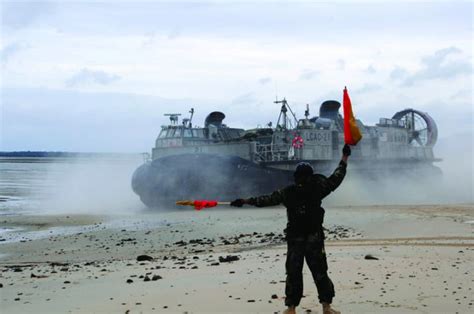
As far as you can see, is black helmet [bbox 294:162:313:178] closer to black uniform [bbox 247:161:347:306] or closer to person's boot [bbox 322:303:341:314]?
black uniform [bbox 247:161:347:306]

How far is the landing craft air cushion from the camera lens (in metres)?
17.3

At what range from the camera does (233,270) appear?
6.14m

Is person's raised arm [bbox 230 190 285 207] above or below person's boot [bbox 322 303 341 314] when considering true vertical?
above

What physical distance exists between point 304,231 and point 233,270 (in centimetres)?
188

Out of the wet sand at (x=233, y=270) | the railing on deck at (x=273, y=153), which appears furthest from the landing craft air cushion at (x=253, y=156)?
the wet sand at (x=233, y=270)

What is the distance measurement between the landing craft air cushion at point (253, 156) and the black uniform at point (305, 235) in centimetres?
1277

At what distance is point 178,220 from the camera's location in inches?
555

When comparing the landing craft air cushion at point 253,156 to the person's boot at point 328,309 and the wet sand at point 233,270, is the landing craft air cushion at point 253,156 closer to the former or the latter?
the wet sand at point 233,270

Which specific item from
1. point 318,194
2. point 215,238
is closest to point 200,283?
point 318,194

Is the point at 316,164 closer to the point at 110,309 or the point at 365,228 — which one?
the point at 365,228

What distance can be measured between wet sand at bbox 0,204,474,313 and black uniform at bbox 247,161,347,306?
9.9 inches

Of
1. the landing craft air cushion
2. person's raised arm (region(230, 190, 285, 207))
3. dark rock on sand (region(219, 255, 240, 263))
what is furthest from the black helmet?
the landing craft air cushion

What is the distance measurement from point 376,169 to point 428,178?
13.4 ft

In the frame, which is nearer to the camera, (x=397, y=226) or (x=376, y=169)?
(x=397, y=226)
